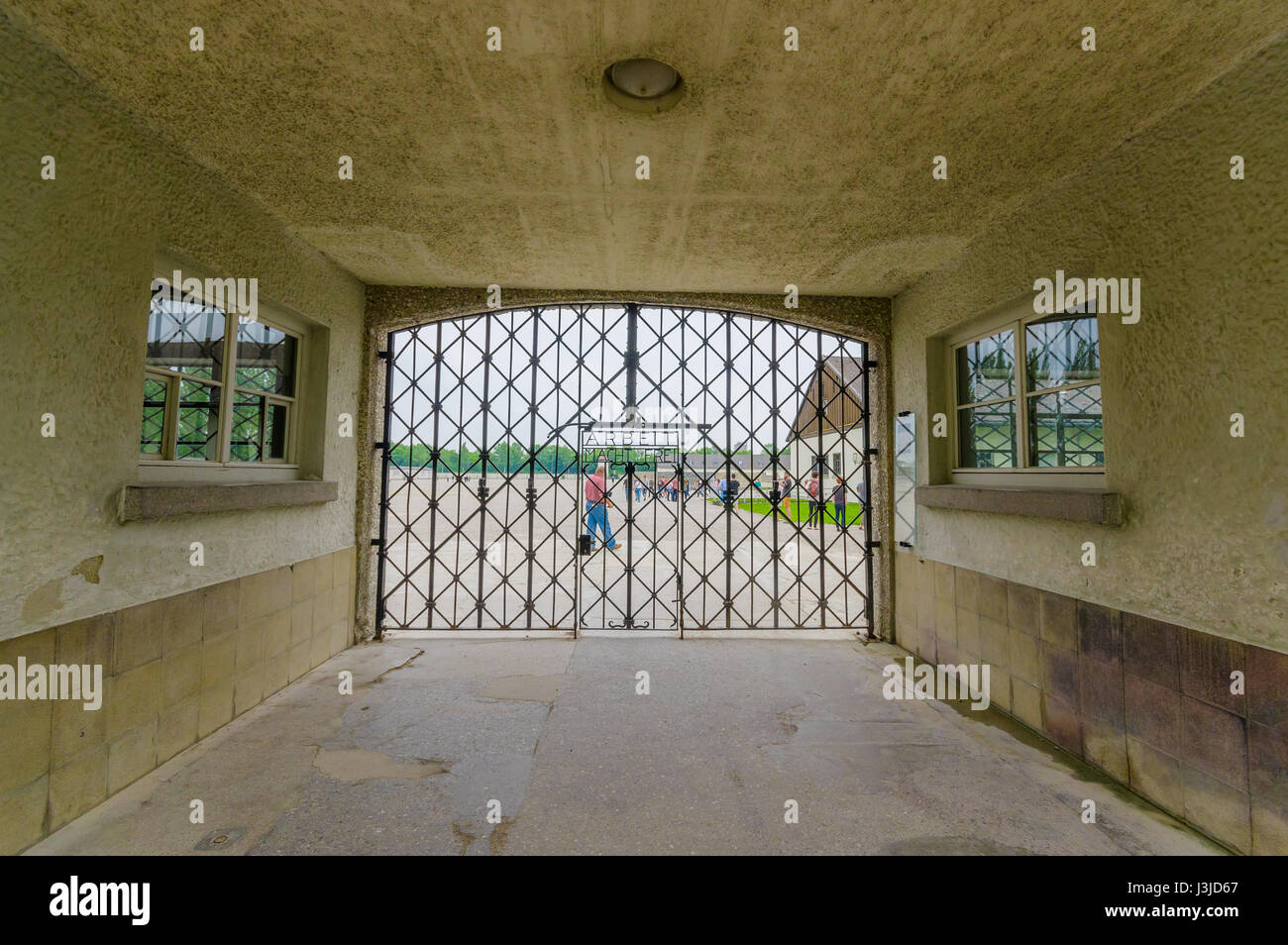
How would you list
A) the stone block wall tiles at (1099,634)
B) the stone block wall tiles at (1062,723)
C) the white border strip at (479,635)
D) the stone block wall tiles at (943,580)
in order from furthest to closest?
the white border strip at (479,635) < the stone block wall tiles at (943,580) < the stone block wall tiles at (1062,723) < the stone block wall tiles at (1099,634)

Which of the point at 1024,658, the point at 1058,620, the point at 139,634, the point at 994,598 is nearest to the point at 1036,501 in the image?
the point at 1058,620

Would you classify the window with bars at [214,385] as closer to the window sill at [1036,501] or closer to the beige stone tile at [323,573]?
the beige stone tile at [323,573]

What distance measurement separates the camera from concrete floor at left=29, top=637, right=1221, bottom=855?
5.50ft

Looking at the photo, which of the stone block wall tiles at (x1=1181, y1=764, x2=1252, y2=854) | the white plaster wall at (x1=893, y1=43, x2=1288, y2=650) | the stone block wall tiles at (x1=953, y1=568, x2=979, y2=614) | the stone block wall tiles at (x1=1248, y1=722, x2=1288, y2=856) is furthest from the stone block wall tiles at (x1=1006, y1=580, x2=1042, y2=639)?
the stone block wall tiles at (x1=1248, y1=722, x2=1288, y2=856)

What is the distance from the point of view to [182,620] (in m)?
2.20

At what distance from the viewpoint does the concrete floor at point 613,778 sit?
1676 millimetres

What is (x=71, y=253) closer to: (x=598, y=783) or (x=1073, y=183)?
(x=598, y=783)

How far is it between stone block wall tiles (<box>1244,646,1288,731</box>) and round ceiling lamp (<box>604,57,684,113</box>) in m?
2.55

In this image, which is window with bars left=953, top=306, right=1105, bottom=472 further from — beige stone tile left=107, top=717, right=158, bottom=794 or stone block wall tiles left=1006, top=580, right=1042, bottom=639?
beige stone tile left=107, top=717, right=158, bottom=794

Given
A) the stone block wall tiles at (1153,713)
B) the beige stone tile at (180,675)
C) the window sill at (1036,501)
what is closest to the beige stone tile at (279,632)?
the beige stone tile at (180,675)

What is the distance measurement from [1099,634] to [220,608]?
382 centimetres

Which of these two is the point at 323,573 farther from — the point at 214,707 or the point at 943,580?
the point at 943,580

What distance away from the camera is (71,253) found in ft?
5.67

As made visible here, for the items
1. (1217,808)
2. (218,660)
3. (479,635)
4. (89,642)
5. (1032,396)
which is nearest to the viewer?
(1217,808)
